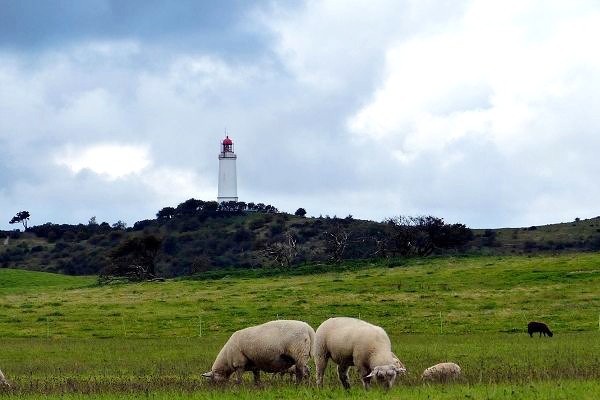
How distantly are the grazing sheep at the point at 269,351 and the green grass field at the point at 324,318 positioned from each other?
0.63m

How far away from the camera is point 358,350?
20.5 meters

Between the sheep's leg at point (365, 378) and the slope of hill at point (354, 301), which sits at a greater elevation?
the slope of hill at point (354, 301)

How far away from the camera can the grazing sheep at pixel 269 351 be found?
2195 cm

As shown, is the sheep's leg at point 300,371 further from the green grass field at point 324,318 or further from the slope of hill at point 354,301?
the slope of hill at point 354,301

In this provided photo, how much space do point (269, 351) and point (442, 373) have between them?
4345mm

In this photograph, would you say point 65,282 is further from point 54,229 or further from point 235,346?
point 235,346

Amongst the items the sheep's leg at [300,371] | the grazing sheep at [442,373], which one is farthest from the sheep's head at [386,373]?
the sheep's leg at [300,371]

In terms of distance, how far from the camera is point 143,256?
95.0m

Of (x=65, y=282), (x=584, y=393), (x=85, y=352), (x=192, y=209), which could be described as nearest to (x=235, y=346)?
(x=584, y=393)

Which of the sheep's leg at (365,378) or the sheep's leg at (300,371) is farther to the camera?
the sheep's leg at (300,371)

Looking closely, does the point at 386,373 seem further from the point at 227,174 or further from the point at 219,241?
the point at 227,174

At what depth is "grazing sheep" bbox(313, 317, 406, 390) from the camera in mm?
19266

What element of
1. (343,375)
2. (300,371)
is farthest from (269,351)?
(343,375)

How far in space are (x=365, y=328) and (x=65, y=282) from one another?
71707mm
